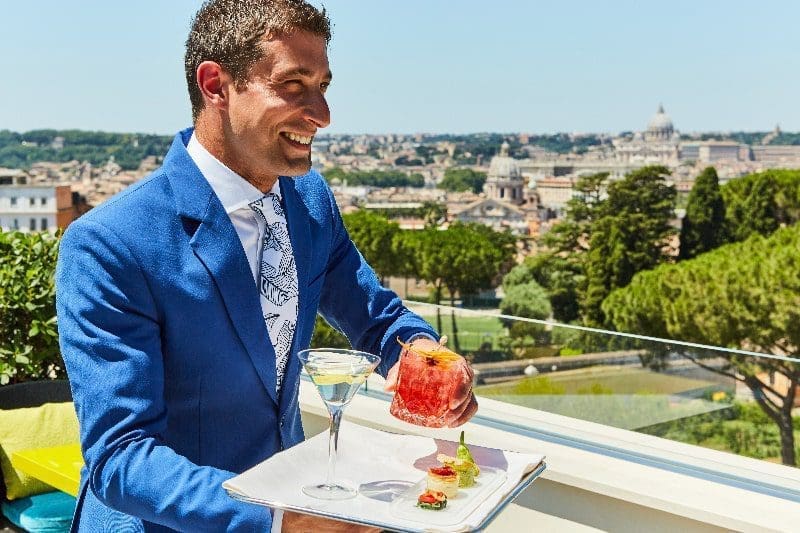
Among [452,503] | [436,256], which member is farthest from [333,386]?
[436,256]

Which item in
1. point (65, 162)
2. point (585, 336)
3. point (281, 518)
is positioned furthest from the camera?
point (65, 162)

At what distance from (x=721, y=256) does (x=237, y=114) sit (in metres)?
36.9

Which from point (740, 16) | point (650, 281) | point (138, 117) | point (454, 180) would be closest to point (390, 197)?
point (454, 180)

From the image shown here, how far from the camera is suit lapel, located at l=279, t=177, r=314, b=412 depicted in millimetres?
1268

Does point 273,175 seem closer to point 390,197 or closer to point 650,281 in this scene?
point 650,281

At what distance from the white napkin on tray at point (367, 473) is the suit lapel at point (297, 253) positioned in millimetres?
88

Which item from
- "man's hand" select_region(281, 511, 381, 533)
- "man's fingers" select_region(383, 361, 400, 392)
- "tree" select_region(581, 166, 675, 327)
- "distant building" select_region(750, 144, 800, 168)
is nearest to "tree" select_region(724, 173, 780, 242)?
"tree" select_region(581, 166, 675, 327)

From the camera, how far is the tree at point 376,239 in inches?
2286

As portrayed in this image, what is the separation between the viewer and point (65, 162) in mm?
68375

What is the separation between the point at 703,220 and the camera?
49500 mm

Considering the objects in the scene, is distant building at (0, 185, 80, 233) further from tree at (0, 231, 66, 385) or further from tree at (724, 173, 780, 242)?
tree at (0, 231, 66, 385)

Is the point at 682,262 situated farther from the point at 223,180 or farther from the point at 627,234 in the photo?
the point at 223,180

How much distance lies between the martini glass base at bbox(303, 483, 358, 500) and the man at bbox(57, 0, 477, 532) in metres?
0.04

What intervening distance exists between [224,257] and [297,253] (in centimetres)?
15
